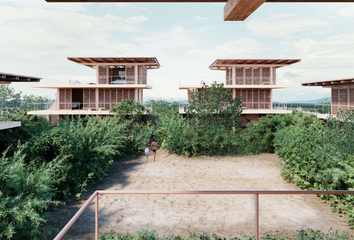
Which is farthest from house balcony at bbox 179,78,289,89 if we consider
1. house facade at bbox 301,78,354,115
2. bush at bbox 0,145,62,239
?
bush at bbox 0,145,62,239

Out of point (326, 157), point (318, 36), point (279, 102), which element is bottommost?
point (326, 157)

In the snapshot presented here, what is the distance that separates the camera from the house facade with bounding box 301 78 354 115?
19.4 m

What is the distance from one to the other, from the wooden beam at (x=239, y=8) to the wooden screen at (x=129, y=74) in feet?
76.8

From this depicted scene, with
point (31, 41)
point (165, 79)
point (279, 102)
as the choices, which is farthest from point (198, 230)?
point (165, 79)

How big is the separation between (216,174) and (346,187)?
5.64 meters

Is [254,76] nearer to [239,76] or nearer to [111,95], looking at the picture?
[239,76]

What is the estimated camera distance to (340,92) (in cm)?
2089

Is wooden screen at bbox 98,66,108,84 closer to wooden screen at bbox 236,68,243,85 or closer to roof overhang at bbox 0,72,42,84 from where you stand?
roof overhang at bbox 0,72,42,84

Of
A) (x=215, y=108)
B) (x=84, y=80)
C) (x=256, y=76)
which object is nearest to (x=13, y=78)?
(x=84, y=80)

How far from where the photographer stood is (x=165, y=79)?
57438 mm

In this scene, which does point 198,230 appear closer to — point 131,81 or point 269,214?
point 269,214

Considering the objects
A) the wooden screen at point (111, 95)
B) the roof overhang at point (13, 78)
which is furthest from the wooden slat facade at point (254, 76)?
the roof overhang at point (13, 78)

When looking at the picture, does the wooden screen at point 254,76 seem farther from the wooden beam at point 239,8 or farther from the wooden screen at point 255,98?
the wooden beam at point 239,8

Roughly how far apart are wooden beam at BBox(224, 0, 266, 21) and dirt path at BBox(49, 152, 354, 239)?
329 cm
